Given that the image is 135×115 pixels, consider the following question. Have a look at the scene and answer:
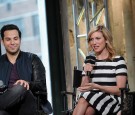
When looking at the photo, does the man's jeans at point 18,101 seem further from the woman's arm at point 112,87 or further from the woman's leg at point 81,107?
the woman's arm at point 112,87

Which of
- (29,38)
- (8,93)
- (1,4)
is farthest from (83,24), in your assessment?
(8,93)

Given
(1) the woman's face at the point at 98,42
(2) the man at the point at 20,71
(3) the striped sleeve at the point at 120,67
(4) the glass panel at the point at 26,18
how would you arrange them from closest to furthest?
(2) the man at the point at 20,71, (3) the striped sleeve at the point at 120,67, (1) the woman's face at the point at 98,42, (4) the glass panel at the point at 26,18

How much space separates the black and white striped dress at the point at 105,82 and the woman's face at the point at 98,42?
4.6 inches

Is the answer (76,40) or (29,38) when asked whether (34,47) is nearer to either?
(29,38)

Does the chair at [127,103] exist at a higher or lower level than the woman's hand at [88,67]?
lower

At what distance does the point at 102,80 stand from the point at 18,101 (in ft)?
2.56

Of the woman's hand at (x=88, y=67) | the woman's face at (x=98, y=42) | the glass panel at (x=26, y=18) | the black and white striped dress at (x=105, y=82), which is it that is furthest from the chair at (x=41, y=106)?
the glass panel at (x=26, y=18)

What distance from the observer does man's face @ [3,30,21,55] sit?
2.81 metres

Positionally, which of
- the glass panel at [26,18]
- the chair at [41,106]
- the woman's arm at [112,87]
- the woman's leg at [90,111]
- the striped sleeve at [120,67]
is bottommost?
the woman's leg at [90,111]

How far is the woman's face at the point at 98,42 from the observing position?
2893 millimetres

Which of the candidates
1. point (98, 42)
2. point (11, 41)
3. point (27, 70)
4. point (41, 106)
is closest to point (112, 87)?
point (98, 42)

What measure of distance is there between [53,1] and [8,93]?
2.14m

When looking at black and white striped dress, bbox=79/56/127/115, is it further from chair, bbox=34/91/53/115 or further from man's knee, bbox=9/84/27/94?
man's knee, bbox=9/84/27/94

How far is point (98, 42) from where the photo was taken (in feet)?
9.48
